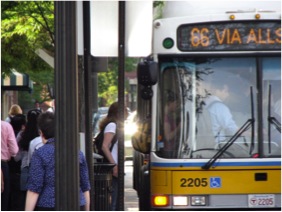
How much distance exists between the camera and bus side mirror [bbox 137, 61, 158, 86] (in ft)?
29.6

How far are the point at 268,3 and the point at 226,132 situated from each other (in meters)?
1.79

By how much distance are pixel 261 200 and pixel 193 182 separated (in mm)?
818

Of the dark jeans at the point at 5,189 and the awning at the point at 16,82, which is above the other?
the awning at the point at 16,82

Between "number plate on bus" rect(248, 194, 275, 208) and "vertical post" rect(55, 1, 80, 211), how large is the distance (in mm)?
5068

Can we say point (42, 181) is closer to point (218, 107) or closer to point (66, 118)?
point (66, 118)

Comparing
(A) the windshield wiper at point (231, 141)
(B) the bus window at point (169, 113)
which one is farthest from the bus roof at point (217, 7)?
(A) the windshield wiper at point (231, 141)

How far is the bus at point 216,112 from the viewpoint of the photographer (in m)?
9.35

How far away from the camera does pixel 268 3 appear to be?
9.98m

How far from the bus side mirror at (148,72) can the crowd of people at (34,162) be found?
827mm

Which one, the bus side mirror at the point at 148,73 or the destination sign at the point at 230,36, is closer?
the bus side mirror at the point at 148,73

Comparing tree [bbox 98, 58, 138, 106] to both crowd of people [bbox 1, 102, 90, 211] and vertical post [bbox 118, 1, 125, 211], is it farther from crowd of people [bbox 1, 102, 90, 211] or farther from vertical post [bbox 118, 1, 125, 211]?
vertical post [bbox 118, 1, 125, 211]

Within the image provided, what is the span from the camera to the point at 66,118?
14.7 ft

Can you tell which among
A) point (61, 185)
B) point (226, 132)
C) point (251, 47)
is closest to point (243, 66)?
point (251, 47)

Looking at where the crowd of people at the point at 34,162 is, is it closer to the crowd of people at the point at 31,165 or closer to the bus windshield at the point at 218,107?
the crowd of people at the point at 31,165
